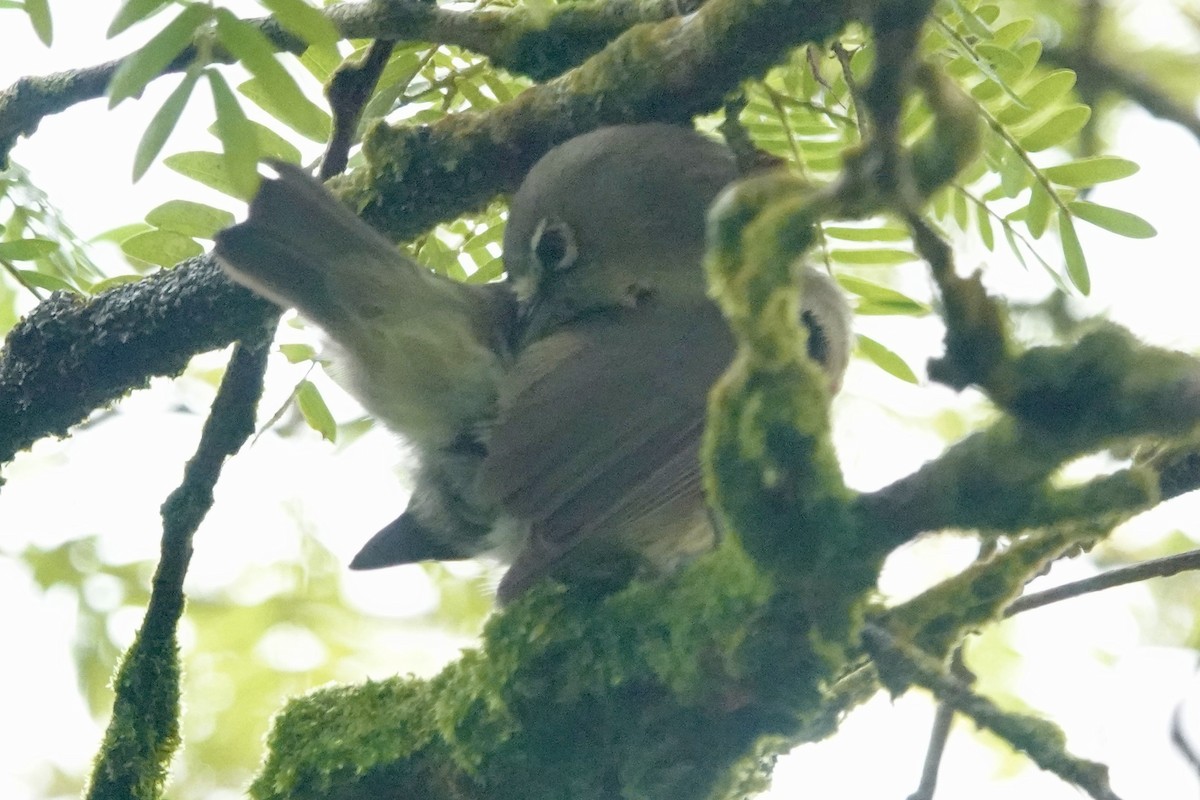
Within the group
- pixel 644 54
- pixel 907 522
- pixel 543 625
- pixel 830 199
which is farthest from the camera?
pixel 644 54

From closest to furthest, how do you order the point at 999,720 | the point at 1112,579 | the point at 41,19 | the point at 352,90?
1. the point at 999,720
2. the point at 41,19
3. the point at 1112,579
4. the point at 352,90

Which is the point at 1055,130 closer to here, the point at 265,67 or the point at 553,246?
the point at 553,246

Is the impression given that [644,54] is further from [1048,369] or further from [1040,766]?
[1040,766]

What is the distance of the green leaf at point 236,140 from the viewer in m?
1.59

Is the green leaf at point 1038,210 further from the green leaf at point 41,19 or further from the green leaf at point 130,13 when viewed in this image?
the green leaf at point 41,19

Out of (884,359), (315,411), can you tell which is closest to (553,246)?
(315,411)

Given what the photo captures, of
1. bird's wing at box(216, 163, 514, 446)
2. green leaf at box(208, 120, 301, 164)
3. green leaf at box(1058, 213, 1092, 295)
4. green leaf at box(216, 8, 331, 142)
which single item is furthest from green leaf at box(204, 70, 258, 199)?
green leaf at box(1058, 213, 1092, 295)

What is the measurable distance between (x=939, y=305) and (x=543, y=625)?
0.99 m

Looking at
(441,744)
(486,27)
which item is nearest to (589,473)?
(441,744)

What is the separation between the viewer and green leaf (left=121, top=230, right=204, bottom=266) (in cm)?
257

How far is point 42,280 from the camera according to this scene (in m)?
2.60

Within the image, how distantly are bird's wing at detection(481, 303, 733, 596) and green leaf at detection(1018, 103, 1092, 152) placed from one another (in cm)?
70

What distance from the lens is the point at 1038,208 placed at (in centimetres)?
232

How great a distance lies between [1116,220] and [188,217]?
6.25 feet
